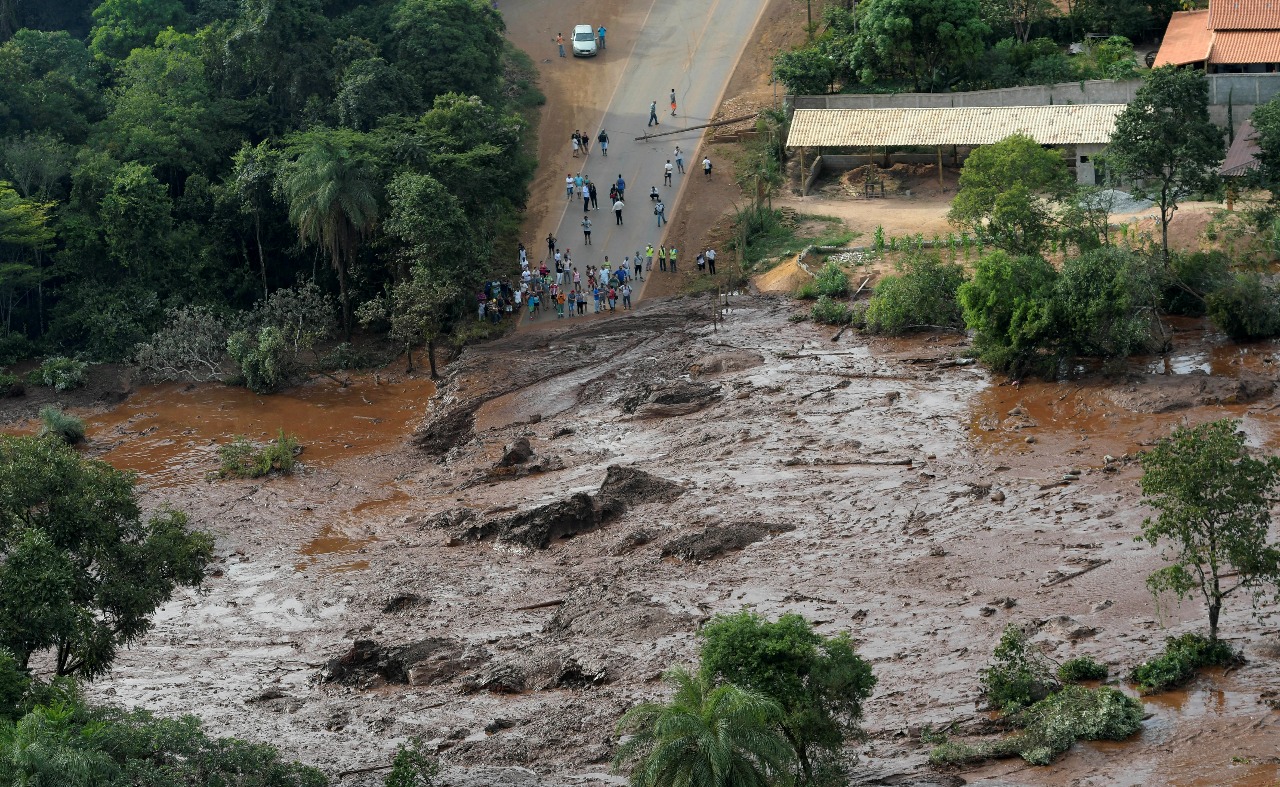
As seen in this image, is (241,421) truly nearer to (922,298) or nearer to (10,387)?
(10,387)

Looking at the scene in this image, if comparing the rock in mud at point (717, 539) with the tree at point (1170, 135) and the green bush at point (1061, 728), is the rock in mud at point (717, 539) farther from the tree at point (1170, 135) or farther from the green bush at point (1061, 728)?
the tree at point (1170, 135)

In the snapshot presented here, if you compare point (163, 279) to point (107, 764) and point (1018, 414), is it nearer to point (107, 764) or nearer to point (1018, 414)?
point (1018, 414)

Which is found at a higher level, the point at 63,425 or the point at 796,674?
the point at 63,425

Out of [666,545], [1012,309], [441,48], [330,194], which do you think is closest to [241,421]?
[330,194]

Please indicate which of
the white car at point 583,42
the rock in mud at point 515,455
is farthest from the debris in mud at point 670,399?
the white car at point 583,42

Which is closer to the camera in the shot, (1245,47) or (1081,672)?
(1081,672)

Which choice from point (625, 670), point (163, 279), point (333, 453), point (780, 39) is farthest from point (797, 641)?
point (780, 39)

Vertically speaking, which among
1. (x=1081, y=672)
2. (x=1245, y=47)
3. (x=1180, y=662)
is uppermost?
(x=1245, y=47)
